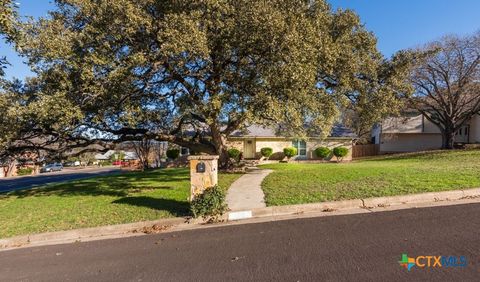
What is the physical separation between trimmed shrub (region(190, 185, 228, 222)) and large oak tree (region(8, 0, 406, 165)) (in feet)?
11.8

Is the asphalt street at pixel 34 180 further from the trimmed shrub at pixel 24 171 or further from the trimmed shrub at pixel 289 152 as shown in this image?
the trimmed shrub at pixel 289 152

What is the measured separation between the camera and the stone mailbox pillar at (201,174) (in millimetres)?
7926

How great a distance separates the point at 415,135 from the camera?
114ft

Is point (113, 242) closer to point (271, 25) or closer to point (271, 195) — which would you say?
point (271, 195)

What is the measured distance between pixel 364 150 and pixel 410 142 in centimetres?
565

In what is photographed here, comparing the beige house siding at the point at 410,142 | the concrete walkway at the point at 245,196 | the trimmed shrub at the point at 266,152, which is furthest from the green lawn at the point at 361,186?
the beige house siding at the point at 410,142

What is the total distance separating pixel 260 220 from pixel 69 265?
3927 mm

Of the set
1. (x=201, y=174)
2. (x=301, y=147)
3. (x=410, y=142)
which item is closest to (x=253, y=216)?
(x=201, y=174)

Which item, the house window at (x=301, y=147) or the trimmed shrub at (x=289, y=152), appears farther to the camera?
the house window at (x=301, y=147)

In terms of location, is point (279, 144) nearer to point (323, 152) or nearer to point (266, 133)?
point (266, 133)

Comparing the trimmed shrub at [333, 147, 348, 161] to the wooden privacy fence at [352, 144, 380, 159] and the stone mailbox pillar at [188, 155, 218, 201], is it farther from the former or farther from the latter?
the stone mailbox pillar at [188, 155, 218, 201]

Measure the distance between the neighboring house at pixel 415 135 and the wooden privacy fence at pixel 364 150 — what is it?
728mm

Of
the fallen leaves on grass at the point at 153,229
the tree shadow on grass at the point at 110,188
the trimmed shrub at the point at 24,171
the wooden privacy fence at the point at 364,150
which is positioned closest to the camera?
the fallen leaves on grass at the point at 153,229

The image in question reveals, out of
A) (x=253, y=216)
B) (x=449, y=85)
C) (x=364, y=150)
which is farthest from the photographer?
(x=364, y=150)
